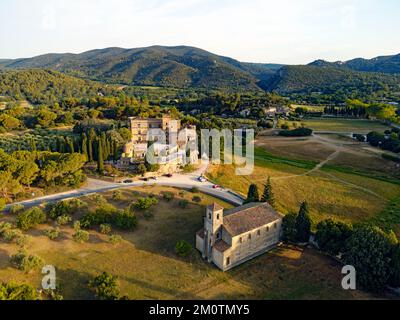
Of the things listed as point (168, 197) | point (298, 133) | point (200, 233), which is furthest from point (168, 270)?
point (298, 133)

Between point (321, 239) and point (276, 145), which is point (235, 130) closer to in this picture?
point (276, 145)

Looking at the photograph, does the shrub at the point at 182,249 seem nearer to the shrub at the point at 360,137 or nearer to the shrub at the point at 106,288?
the shrub at the point at 106,288

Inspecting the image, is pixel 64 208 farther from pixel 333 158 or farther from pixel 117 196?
pixel 333 158

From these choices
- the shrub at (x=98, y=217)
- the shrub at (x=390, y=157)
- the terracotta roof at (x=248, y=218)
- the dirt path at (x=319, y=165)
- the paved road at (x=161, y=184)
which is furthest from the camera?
the shrub at (x=390, y=157)

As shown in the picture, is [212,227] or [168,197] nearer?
[212,227]

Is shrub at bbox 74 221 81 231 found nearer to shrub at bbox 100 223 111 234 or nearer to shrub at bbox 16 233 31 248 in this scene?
shrub at bbox 100 223 111 234

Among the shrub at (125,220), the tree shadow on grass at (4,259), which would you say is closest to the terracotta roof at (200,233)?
the shrub at (125,220)

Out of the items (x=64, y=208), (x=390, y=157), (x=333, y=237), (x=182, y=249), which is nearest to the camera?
(x=182, y=249)

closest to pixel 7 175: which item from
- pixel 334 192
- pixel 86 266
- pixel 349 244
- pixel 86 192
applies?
pixel 86 192
